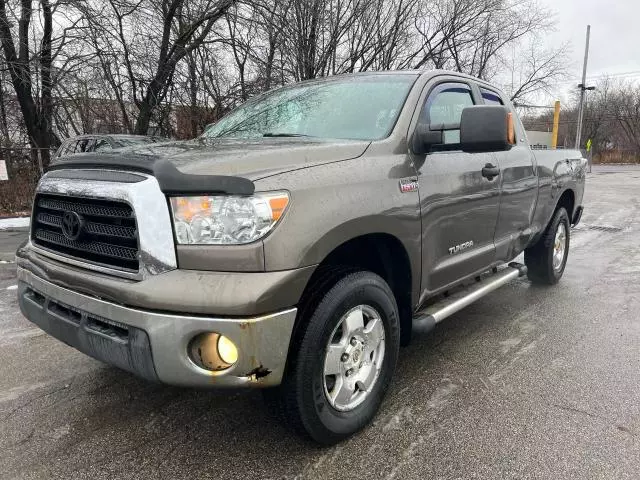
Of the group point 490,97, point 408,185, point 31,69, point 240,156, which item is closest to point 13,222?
point 31,69

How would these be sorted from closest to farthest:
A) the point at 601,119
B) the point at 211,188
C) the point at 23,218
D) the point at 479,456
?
the point at 211,188
the point at 479,456
the point at 23,218
the point at 601,119

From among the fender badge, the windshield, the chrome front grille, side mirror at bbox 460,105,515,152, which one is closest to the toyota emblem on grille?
the chrome front grille

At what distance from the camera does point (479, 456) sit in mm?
2443

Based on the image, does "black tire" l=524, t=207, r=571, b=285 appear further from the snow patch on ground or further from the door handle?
the snow patch on ground

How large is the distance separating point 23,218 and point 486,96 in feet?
35.2

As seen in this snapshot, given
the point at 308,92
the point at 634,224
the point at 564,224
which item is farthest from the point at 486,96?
the point at 634,224

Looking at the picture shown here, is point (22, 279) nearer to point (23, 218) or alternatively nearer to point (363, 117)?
point (363, 117)

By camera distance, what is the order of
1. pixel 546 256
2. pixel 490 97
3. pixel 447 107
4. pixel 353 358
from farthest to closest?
pixel 546 256 < pixel 490 97 < pixel 447 107 < pixel 353 358

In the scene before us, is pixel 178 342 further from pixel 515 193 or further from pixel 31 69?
pixel 31 69

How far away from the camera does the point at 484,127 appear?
9.10 ft

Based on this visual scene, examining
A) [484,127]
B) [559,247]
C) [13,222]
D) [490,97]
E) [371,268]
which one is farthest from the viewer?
[13,222]

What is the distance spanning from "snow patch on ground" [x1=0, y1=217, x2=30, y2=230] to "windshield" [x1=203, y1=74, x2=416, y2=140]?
8.31 metres

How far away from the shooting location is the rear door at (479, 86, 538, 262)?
153 inches

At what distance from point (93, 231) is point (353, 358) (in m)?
1.36
